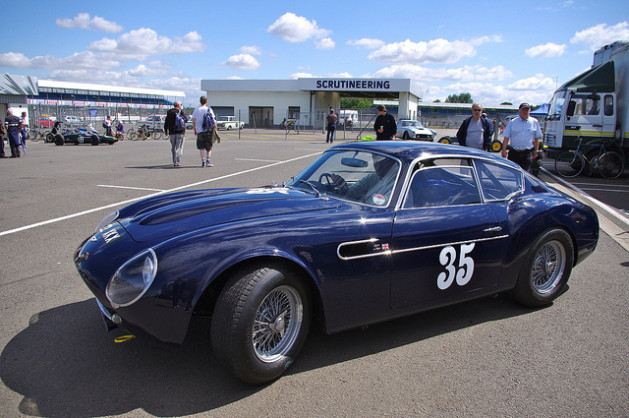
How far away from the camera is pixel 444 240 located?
3.09 meters

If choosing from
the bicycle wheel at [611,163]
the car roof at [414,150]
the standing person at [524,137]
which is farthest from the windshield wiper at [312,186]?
the bicycle wheel at [611,163]

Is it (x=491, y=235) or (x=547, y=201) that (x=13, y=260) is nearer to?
(x=491, y=235)

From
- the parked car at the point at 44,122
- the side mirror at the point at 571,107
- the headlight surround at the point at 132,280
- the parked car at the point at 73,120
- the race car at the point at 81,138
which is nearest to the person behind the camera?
the headlight surround at the point at 132,280

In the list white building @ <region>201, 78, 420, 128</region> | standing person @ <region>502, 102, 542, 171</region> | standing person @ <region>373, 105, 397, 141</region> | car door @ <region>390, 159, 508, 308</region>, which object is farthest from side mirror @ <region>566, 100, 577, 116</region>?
white building @ <region>201, 78, 420, 128</region>

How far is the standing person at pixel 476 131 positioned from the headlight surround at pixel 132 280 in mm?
6839

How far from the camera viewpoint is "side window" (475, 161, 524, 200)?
3.61 meters

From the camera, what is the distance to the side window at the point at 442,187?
322 cm

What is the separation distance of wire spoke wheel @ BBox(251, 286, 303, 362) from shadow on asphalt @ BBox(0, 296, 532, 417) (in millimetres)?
195

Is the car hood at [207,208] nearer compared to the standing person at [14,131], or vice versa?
the car hood at [207,208]

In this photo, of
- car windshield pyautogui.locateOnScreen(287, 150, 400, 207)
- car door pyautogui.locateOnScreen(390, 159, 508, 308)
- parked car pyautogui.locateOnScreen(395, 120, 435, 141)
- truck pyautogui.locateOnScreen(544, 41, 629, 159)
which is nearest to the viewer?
car door pyautogui.locateOnScreen(390, 159, 508, 308)

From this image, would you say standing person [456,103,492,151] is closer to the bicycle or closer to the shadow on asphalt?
the shadow on asphalt

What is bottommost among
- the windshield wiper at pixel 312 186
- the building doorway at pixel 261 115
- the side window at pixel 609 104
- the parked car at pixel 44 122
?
the windshield wiper at pixel 312 186

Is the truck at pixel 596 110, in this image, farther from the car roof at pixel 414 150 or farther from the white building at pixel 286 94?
the white building at pixel 286 94

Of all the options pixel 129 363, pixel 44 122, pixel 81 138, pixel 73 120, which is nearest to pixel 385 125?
pixel 129 363
